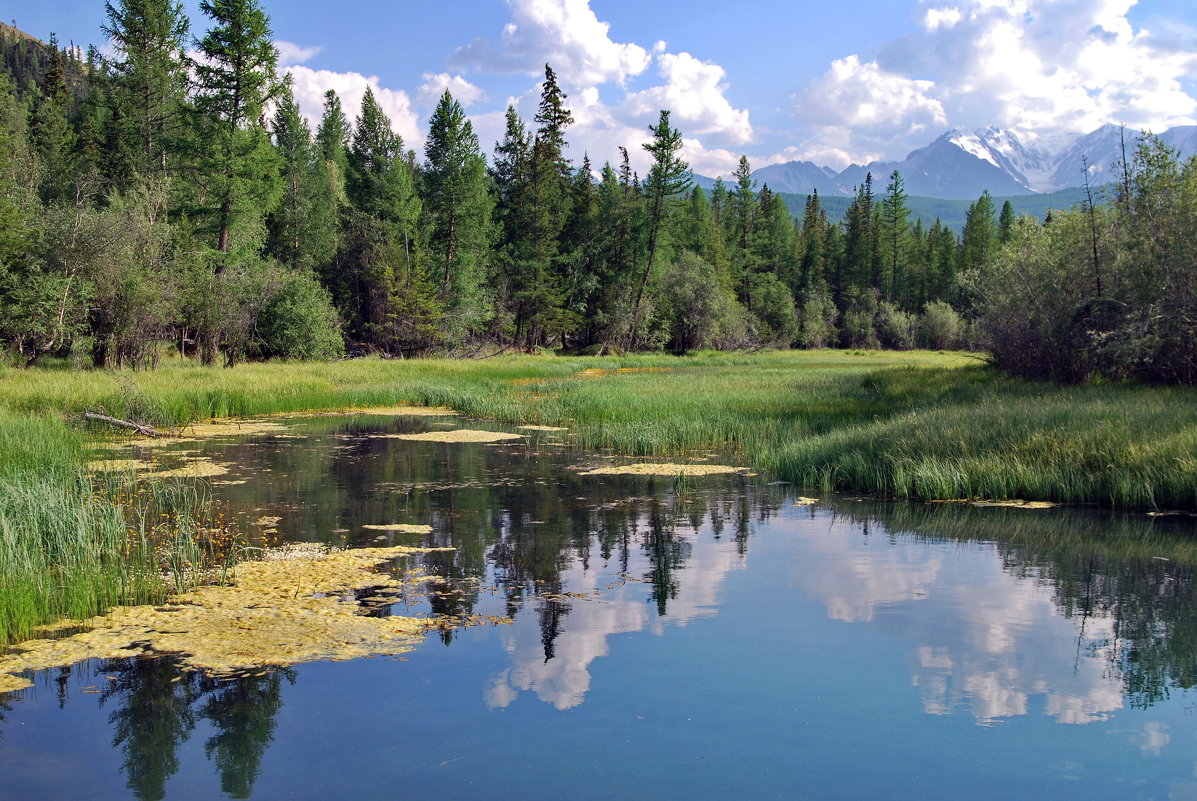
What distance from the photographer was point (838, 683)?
7254 millimetres

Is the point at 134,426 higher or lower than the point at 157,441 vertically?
higher

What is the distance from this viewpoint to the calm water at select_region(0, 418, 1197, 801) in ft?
18.8

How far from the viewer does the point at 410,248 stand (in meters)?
54.4

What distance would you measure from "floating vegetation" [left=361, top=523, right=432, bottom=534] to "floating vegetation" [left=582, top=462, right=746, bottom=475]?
16.6 feet

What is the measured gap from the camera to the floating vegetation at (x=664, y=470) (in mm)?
17141

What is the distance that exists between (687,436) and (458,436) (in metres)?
6.11

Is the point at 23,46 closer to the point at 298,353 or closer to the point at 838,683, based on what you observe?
the point at 298,353

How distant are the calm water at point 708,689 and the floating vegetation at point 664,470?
186 inches

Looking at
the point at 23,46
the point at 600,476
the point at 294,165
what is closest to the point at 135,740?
the point at 600,476

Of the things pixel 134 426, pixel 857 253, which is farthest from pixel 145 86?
pixel 857 253

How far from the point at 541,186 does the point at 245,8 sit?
961 inches

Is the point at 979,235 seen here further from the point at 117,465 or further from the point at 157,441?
the point at 117,465

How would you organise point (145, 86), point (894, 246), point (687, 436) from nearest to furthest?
point (687, 436) → point (145, 86) → point (894, 246)

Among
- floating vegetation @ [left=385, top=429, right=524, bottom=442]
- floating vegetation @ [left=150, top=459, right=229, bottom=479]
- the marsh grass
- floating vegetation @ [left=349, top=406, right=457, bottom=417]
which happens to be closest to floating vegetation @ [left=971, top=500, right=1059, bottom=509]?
the marsh grass
